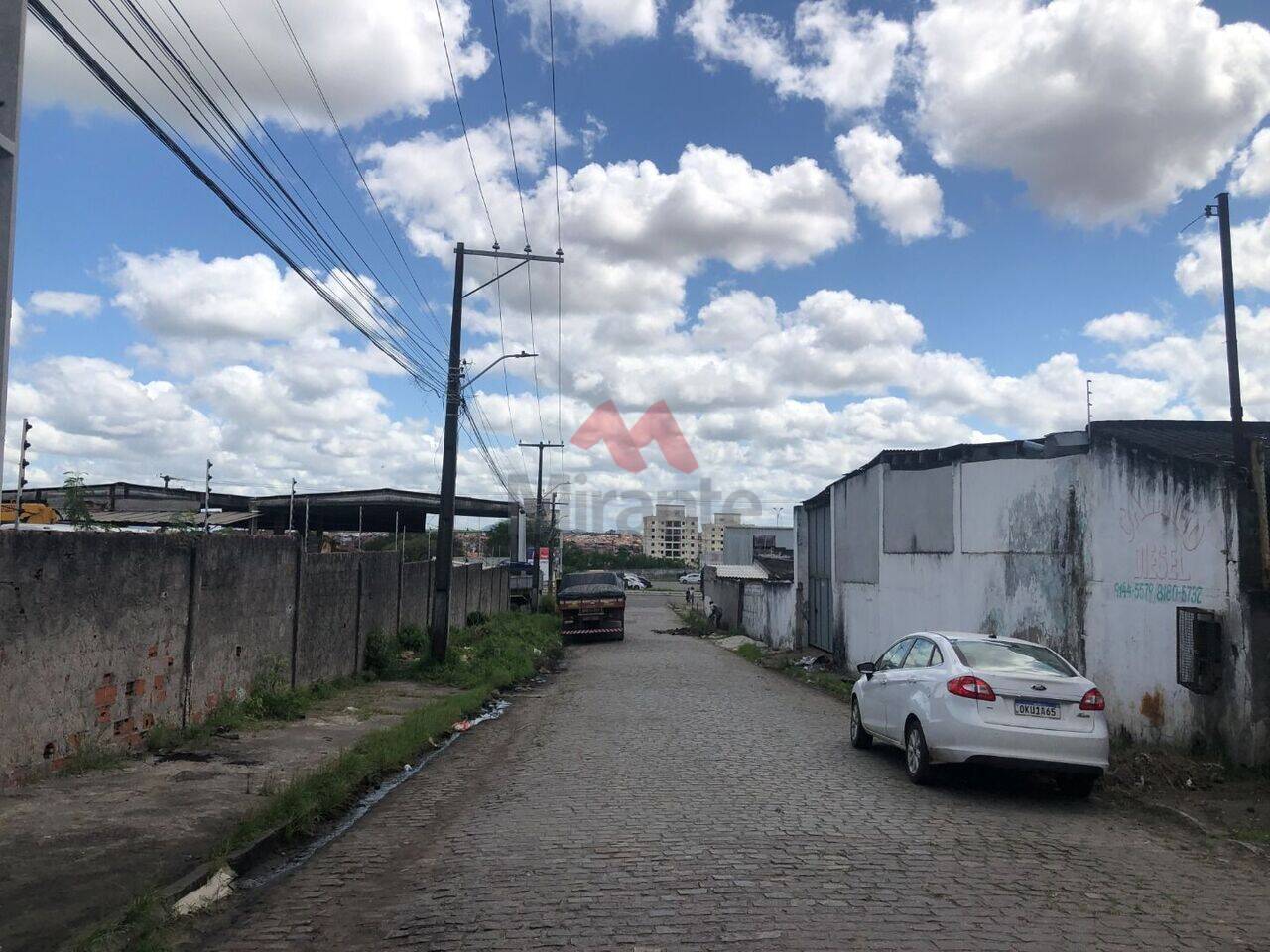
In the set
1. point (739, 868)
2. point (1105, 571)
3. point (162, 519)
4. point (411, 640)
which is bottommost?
point (739, 868)

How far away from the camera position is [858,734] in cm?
1217

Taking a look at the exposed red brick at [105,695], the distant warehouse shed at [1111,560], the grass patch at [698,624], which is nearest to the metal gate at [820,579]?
the distant warehouse shed at [1111,560]

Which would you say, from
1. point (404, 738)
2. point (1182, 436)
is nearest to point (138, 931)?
point (404, 738)

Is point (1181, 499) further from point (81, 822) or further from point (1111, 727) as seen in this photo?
point (81, 822)

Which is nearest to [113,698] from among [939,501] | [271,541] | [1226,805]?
[271,541]

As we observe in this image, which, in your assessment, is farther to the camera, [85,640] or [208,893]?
[85,640]

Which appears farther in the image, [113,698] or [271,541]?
[271,541]

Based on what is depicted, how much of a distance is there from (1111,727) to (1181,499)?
2926 millimetres

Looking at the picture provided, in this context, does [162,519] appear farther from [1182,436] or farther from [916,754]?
[1182,436]

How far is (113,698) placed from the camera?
32.1ft

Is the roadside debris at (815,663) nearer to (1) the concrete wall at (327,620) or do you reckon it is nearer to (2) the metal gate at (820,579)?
(2) the metal gate at (820,579)

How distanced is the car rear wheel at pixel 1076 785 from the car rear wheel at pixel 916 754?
3.97 ft

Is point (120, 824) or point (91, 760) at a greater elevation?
point (91, 760)

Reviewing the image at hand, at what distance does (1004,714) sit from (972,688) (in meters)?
0.34
